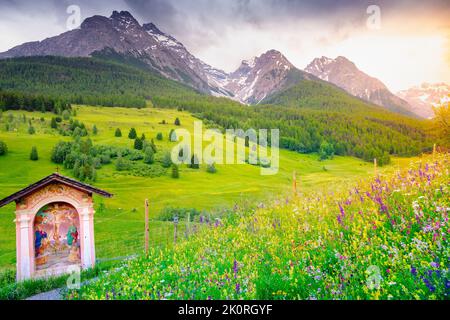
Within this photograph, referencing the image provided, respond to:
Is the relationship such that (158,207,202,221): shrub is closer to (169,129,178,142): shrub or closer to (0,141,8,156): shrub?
(0,141,8,156): shrub

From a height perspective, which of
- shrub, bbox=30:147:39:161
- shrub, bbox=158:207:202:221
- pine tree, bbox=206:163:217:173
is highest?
shrub, bbox=30:147:39:161

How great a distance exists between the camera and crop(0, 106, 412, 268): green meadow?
22438 millimetres

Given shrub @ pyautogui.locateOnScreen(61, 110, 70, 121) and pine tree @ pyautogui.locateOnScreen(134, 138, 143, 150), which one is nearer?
pine tree @ pyautogui.locateOnScreen(134, 138, 143, 150)

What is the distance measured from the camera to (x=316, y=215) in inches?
349

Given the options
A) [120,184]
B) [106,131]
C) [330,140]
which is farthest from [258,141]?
[120,184]

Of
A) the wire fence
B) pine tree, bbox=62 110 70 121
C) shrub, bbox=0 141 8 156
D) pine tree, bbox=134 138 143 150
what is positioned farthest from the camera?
pine tree, bbox=62 110 70 121

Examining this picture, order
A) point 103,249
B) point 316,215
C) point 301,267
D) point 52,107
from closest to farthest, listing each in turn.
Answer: point 301,267 < point 316,215 < point 103,249 < point 52,107

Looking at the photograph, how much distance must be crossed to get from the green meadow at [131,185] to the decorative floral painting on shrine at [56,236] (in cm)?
646

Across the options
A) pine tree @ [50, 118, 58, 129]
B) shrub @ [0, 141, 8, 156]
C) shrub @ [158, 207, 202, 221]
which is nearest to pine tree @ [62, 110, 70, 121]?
pine tree @ [50, 118, 58, 129]

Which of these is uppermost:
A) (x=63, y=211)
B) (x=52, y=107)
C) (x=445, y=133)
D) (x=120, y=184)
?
(x=52, y=107)

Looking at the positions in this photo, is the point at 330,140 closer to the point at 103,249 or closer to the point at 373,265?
the point at 103,249

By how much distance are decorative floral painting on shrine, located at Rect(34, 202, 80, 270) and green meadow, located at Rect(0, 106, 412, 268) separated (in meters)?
6.46
